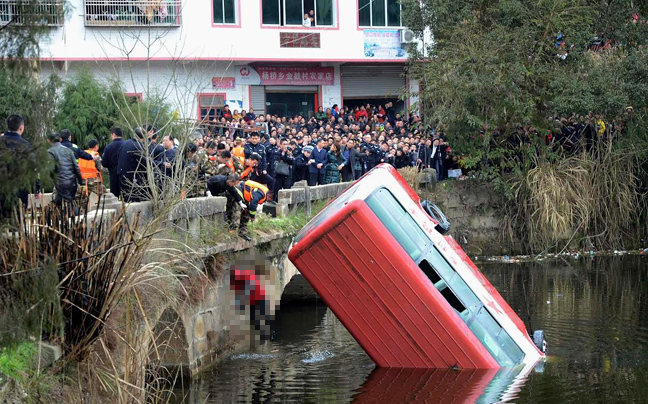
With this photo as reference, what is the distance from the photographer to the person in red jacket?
14672mm

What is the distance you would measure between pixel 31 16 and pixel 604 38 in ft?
78.6

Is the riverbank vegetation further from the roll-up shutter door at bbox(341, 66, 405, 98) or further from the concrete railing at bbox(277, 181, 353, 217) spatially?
the roll-up shutter door at bbox(341, 66, 405, 98)

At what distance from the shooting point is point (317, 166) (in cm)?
2464

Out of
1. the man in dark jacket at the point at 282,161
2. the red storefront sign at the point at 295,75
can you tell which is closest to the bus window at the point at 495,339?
the man in dark jacket at the point at 282,161

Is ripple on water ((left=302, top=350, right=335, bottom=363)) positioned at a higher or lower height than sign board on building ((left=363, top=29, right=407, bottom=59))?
lower

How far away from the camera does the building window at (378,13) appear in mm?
35062

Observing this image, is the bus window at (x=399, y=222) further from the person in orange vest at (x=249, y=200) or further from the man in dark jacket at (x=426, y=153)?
the man in dark jacket at (x=426, y=153)

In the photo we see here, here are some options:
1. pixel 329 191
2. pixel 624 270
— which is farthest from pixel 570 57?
pixel 329 191

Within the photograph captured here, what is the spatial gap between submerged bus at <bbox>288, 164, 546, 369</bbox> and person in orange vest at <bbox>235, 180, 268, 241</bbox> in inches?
86.2

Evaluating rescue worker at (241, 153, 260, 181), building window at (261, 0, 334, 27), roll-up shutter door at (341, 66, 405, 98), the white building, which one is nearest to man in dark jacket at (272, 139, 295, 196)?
rescue worker at (241, 153, 260, 181)

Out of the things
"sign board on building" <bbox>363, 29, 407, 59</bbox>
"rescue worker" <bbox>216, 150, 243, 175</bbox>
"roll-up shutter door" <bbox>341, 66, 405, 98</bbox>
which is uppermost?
"sign board on building" <bbox>363, 29, 407, 59</bbox>

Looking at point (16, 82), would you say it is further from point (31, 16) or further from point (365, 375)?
point (365, 375)

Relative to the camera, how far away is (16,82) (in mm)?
5922

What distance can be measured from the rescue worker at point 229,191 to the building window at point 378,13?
837 inches
